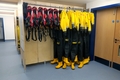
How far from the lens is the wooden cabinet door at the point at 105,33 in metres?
3.31

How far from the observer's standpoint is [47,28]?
3.33 m

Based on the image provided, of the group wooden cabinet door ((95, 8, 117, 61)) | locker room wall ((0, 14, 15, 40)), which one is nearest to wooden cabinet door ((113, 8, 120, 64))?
wooden cabinet door ((95, 8, 117, 61))

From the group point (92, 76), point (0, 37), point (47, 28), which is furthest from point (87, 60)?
point (0, 37)

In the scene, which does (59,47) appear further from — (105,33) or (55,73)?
(105,33)

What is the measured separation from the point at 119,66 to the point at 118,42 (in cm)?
79

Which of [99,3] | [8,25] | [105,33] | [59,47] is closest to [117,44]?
[105,33]

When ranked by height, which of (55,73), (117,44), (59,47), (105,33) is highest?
(105,33)

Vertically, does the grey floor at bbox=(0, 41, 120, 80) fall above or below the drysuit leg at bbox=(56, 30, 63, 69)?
below

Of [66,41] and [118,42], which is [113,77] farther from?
[66,41]

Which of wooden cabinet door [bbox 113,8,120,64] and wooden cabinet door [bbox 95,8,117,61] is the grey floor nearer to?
wooden cabinet door [bbox 113,8,120,64]

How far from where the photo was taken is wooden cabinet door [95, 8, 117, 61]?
3.31m

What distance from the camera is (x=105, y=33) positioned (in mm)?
3520

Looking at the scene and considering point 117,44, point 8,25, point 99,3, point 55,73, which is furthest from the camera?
point 8,25

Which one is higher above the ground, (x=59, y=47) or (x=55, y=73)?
(x=59, y=47)
